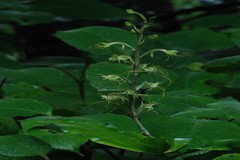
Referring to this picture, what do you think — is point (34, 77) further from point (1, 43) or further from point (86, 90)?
point (1, 43)

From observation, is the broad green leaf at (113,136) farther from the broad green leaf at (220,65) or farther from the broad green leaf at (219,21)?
the broad green leaf at (219,21)

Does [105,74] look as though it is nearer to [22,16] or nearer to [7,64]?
[7,64]

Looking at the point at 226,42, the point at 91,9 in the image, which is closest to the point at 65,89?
the point at 226,42

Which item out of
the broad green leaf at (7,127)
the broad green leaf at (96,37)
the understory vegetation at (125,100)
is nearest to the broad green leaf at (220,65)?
the understory vegetation at (125,100)

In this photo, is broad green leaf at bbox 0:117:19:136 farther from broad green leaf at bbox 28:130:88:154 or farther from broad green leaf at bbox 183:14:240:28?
broad green leaf at bbox 183:14:240:28

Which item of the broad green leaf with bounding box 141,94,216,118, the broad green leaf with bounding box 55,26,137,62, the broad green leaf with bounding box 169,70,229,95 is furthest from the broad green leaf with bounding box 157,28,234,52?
the broad green leaf with bounding box 141,94,216,118

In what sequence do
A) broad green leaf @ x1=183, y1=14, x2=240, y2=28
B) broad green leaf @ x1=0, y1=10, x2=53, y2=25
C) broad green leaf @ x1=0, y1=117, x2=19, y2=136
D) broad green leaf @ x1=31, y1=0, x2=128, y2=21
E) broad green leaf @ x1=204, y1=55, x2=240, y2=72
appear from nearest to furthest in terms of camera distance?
1. broad green leaf @ x1=0, y1=117, x2=19, y2=136
2. broad green leaf @ x1=204, y1=55, x2=240, y2=72
3. broad green leaf @ x1=0, y1=10, x2=53, y2=25
4. broad green leaf @ x1=183, y1=14, x2=240, y2=28
5. broad green leaf @ x1=31, y1=0, x2=128, y2=21
